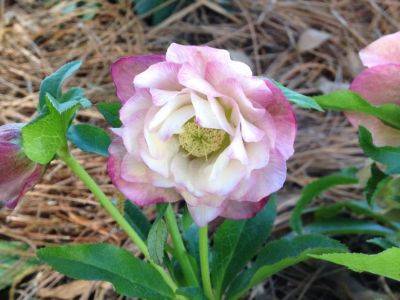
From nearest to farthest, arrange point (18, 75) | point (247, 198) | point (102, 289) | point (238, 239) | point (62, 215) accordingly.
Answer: point (247, 198)
point (238, 239)
point (102, 289)
point (62, 215)
point (18, 75)

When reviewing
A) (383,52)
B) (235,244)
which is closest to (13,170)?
(235,244)

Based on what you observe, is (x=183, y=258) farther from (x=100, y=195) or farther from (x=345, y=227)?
(x=345, y=227)

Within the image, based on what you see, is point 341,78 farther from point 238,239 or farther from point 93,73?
point 238,239

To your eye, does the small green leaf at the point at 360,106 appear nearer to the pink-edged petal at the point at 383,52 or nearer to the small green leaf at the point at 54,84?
the pink-edged petal at the point at 383,52

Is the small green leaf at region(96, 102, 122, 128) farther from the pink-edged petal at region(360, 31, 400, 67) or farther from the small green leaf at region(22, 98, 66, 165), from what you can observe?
the pink-edged petal at region(360, 31, 400, 67)

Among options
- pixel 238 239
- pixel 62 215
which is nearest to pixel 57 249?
pixel 238 239

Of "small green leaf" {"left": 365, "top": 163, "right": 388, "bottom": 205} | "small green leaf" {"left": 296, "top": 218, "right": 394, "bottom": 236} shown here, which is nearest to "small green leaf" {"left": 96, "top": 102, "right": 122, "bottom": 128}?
"small green leaf" {"left": 365, "top": 163, "right": 388, "bottom": 205}
